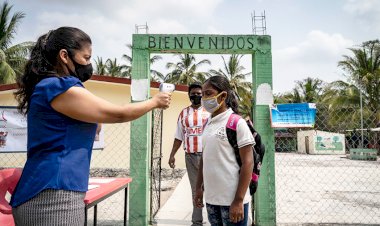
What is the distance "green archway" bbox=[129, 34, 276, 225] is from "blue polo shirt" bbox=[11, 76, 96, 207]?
3.28 metres

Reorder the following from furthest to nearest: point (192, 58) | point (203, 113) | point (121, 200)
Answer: point (192, 58) → point (121, 200) → point (203, 113)

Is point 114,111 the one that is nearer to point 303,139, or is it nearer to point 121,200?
point 121,200

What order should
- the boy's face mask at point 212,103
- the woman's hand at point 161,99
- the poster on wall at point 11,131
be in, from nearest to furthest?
the woman's hand at point 161,99 < the boy's face mask at point 212,103 < the poster on wall at point 11,131

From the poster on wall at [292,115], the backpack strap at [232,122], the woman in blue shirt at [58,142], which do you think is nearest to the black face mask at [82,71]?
the woman in blue shirt at [58,142]

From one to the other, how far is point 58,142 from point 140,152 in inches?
134

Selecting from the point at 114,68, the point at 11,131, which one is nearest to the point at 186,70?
the point at 114,68

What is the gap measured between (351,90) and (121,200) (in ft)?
75.2

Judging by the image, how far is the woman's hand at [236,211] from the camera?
7.29 feet

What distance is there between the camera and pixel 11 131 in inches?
308

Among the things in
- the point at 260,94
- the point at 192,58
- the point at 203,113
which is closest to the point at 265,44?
the point at 260,94

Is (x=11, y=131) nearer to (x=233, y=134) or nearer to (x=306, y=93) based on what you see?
(x=233, y=134)

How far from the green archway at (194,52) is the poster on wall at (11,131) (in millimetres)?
3355

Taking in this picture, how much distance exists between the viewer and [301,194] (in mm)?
8047

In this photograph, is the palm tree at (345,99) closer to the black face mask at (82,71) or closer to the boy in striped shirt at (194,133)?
the boy in striped shirt at (194,133)
